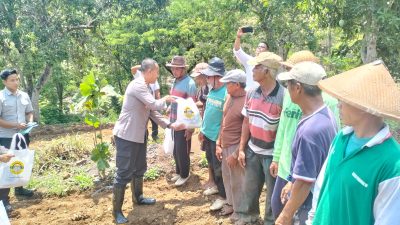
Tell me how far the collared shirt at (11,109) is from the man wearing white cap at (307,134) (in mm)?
3953

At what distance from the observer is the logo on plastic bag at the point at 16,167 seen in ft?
14.8

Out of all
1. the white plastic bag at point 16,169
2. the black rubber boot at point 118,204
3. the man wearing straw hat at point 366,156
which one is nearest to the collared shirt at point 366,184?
the man wearing straw hat at point 366,156

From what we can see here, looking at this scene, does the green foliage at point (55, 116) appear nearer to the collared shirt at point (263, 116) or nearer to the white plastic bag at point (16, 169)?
the white plastic bag at point (16, 169)

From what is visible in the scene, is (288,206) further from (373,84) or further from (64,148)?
(64,148)

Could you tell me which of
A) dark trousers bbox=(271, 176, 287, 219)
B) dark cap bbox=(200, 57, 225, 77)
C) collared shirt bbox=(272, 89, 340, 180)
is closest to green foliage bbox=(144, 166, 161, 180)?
dark cap bbox=(200, 57, 225, 77)

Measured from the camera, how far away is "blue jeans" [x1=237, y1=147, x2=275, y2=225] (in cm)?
356

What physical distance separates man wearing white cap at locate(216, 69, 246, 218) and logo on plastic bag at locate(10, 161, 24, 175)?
2.27 m

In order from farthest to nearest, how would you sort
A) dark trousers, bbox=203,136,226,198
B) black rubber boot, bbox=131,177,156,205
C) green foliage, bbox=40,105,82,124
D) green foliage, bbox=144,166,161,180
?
green foliage, bbox=40,105,82,124 → green foliage, bbox=144,166,161,180 → black rubber boot, bbox=131,177,156,205 → dark trousers, bbox=203,136,226,198

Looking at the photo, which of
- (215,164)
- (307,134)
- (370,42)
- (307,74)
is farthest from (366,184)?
(370,42)

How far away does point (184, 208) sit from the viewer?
16.1 feet

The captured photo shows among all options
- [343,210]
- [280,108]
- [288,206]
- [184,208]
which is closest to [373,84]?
[343,210]

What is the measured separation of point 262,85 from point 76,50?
439 inches

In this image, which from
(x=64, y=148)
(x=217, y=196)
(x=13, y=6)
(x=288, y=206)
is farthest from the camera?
(x=13, y=6)

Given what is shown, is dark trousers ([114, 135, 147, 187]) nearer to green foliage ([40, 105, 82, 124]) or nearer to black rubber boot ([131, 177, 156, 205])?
black rubber boot ([131, 177, 156, 205])
